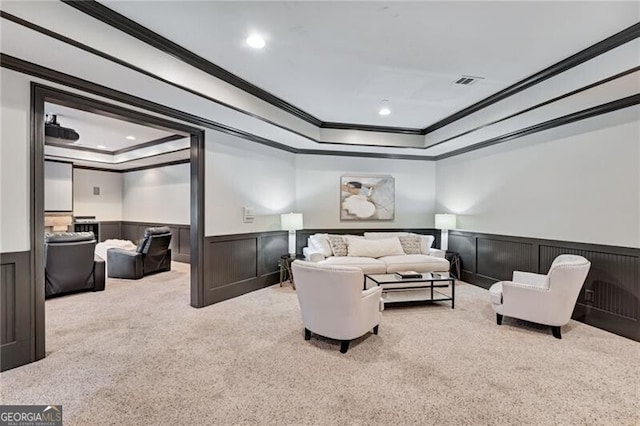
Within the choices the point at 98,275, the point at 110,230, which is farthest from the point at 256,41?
the point at 110,230

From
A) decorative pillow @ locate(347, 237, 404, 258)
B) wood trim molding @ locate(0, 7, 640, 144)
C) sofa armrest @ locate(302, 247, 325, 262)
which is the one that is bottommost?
sofa armrest @ locate(302, 247, 325, 262)

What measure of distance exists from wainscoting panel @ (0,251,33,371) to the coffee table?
3612mm

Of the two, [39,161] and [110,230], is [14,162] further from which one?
[110,230]

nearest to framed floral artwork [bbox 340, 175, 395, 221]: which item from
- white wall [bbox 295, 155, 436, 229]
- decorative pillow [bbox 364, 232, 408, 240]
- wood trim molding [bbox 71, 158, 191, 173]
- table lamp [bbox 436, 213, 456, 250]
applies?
white wall [bbox 295, 155, 436, 229]

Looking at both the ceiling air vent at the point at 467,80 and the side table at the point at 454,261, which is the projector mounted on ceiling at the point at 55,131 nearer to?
the ceiling air vent at the point at 467,80

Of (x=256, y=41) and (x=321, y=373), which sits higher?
(x=256, y=41)

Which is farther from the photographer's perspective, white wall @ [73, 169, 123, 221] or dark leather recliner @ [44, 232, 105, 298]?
white wall @ [73, 169, 123, 221]

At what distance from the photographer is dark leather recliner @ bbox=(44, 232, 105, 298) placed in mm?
4734

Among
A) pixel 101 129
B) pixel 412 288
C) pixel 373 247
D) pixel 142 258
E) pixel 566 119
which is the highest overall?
pixel 101 129

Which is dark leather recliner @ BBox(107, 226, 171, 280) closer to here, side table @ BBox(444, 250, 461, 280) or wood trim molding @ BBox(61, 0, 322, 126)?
wood trim molding @ BBox(61, 0, 322, 126)

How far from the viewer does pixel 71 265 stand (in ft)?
16.1

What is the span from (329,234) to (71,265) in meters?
4.29

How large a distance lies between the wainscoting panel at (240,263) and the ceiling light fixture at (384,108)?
9.16 feet

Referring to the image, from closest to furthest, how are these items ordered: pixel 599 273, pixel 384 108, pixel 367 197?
pixel 599 273 → pixel 384 108 → pixel 367 197
